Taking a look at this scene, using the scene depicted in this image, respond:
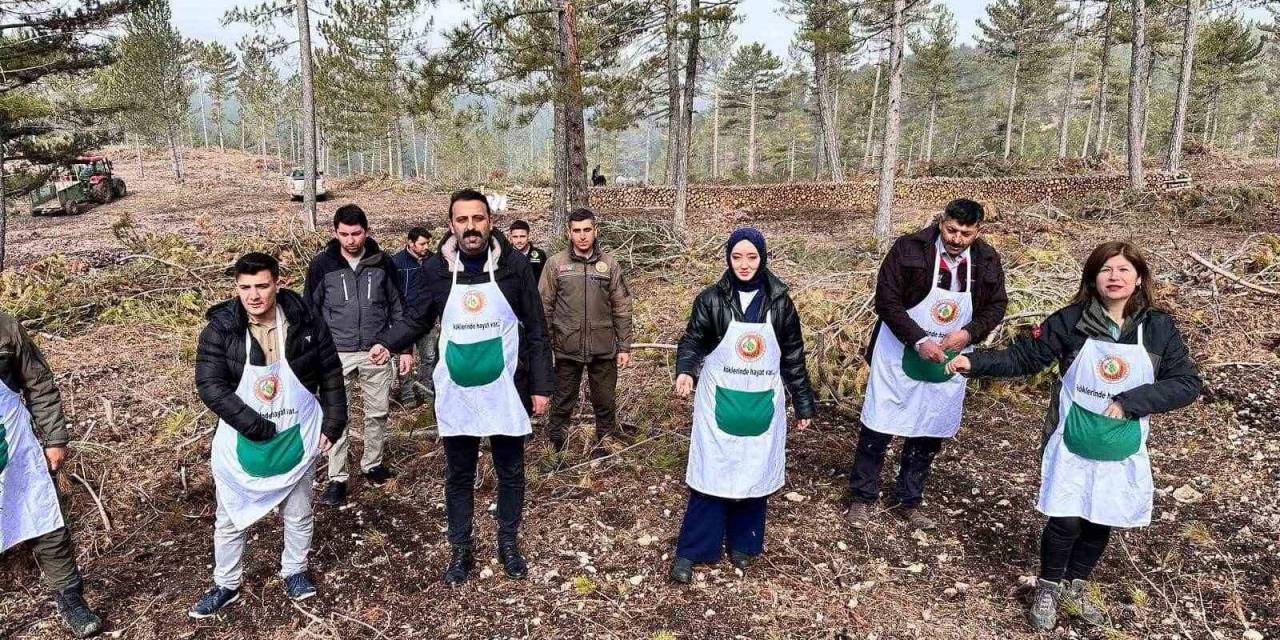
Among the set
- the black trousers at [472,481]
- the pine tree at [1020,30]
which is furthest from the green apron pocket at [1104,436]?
the pine tree at [1020,30]

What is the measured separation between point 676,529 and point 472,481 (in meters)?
1.25

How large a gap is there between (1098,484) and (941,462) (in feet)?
6.06

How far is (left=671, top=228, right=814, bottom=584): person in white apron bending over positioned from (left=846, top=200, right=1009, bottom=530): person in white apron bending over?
633 millimetres

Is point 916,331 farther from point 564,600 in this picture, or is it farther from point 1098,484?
point 564,600

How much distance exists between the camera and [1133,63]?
1529cm

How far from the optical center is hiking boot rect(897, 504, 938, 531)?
3.73 metres

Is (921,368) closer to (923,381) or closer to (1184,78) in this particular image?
(923,381)

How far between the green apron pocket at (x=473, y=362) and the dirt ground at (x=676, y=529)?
1.07m

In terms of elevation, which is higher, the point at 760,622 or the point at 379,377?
the point at 379,377

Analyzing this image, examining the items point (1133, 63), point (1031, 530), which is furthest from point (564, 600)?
point (1133, 63)

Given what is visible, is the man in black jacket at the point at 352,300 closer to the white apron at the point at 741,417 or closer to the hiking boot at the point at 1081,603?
the white apron at the point at 741,417

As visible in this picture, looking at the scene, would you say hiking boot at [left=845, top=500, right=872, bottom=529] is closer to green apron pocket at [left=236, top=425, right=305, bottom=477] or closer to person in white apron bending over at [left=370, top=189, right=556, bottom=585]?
person in white apron bending over at [left=370, top=189, right=556, bottom=585]

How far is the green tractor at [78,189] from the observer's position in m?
19.1

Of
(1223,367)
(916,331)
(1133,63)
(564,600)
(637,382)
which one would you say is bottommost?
(564,600)
